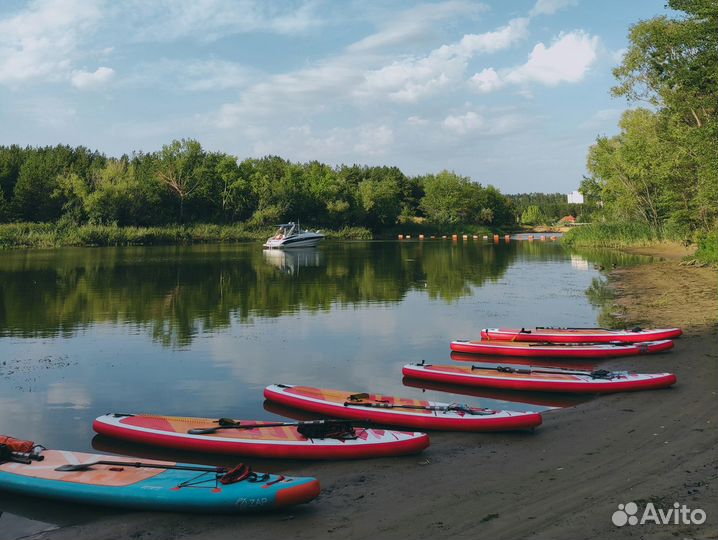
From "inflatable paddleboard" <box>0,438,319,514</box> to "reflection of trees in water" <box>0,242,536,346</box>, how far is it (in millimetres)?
9058

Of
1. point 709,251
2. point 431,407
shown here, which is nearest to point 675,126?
point 709,251

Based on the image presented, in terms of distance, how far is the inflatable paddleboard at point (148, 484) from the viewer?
6078mm

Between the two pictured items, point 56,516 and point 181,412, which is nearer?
point 56,516

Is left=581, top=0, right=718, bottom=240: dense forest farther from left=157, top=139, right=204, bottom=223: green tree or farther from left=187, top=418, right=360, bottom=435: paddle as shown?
left=157, top=139, right=204, bottom=223: green tree

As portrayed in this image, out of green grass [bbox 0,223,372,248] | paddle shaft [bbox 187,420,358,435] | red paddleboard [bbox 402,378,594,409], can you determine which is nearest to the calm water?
red paddleboard [bbox 402,378,594,409]

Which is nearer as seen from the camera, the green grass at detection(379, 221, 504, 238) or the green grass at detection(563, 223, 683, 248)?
the green grass at detection(563, 223, 683, 248)

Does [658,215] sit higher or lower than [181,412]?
higher

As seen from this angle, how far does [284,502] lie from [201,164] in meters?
81.6

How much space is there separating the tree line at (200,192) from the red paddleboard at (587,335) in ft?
193

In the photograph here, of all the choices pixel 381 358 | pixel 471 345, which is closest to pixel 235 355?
pixel 381 358

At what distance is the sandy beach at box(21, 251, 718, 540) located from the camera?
571 cm

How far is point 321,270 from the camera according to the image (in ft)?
119

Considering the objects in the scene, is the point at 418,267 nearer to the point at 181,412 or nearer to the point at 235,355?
the point at 235,355

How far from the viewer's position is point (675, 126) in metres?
32.3
